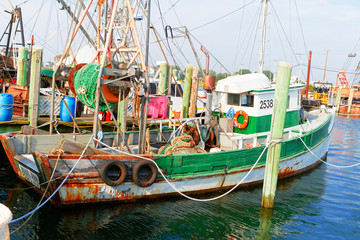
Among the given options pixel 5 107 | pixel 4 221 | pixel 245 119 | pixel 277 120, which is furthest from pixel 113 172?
pixel 5 107

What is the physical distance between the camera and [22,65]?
16.7 meters

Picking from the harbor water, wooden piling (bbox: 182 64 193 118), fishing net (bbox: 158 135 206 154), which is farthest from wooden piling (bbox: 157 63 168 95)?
the harbor water

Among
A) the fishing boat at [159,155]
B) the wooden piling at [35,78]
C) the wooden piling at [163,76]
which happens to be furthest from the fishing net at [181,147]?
the wooden piling at [163,76]

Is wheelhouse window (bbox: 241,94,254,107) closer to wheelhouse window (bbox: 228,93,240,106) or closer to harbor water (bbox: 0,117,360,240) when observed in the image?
wheelhouse window (bbox: 228,93,240,106)

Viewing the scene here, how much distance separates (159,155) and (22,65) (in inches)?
449

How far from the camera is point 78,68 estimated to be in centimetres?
916

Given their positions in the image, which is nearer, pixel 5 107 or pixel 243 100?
pixel 243 100

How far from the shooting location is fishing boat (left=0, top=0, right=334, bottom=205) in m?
7.84

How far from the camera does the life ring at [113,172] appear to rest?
790 centimetres

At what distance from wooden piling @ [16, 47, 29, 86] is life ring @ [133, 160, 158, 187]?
11.0m

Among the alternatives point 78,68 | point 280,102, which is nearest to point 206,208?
point 280,102

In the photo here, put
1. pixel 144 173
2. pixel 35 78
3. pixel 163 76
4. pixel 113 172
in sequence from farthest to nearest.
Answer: pixel 163 76 → pixel 35 78 → pixel 144 173 → pixel 113 172

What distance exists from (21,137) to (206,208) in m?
5.46

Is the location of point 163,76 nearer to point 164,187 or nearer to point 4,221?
point 164,187
